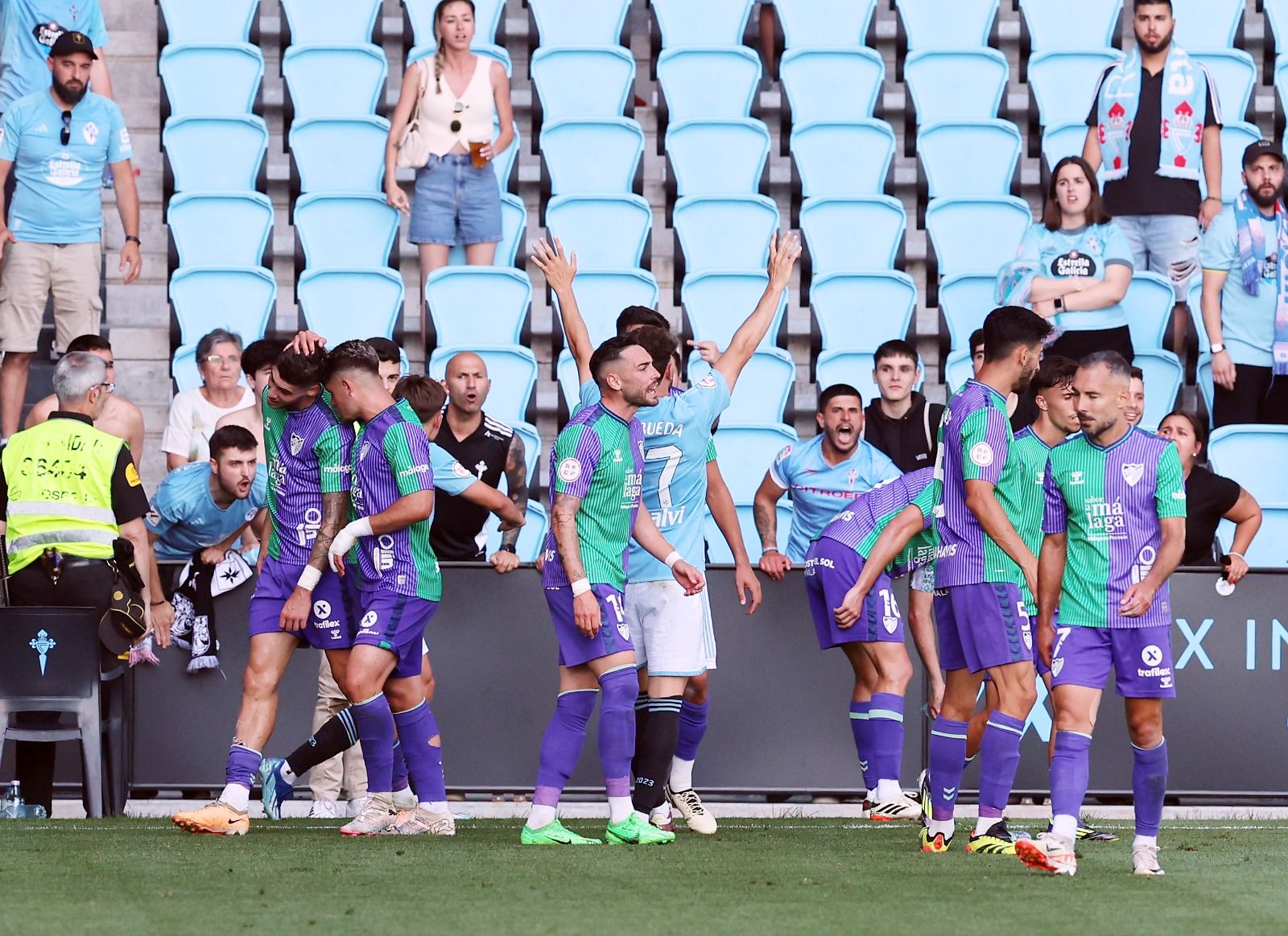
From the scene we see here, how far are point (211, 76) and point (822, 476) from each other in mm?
5485

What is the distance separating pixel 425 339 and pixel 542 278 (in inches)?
49.1

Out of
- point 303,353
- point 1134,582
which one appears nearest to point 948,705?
point 1134,582

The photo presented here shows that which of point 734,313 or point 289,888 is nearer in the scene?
point 289,888

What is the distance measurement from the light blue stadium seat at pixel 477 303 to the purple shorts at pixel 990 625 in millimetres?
4776

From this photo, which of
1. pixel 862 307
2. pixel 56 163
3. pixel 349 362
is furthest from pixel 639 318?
pixel 56 163

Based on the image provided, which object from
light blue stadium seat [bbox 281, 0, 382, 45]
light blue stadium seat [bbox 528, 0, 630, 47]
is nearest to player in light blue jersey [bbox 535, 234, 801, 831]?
light blue stadium seat [bbox 528, 0, 630, 47]

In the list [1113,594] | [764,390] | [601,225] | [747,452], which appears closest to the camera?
[1113,594]

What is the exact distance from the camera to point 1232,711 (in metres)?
9.02

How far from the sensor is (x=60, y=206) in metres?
10.3

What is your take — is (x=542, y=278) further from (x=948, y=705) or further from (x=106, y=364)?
(x=948, y=705)

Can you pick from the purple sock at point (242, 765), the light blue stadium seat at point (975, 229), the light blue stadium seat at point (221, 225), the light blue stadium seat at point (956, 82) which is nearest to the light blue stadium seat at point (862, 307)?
the light blue stadium seat at point (975, 229)

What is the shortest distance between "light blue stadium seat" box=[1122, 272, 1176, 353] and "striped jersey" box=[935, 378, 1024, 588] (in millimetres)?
4452

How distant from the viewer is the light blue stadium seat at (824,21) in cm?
1251

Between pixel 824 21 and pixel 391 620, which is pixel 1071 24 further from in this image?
pixel 391 620
